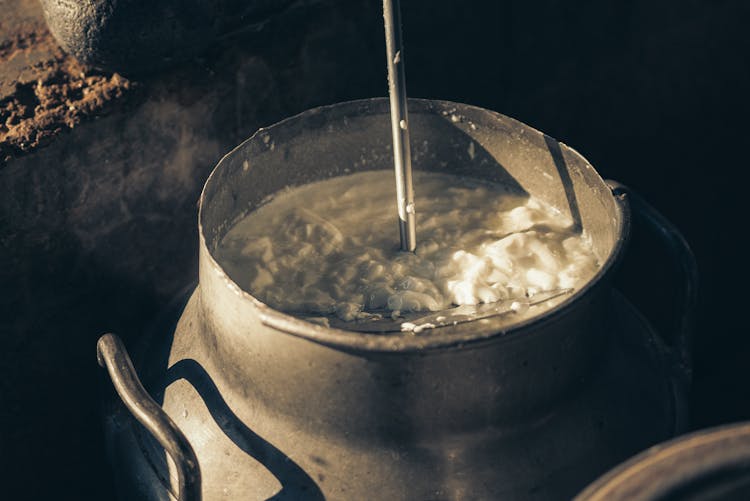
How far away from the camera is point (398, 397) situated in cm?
114

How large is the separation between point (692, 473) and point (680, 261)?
1.83ft

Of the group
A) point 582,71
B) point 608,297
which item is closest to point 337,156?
point 608,297

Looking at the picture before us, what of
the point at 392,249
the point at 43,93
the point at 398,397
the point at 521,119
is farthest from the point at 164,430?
the point at 521,119

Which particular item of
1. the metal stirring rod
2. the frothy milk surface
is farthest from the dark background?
the metal stirring rod

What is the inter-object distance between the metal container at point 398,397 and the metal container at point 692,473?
230 millimetres

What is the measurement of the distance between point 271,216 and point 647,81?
1.27 m

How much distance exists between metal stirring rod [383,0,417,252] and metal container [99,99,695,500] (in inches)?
10.0

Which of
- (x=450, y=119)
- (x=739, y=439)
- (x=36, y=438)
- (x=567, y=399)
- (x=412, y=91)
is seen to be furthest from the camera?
(x=412, y=91)

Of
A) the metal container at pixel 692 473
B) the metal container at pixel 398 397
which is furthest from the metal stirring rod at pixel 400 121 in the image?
the metal container at pixel 692 473

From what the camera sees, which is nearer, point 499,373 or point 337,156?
point 499,373

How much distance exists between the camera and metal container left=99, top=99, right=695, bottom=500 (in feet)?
3.67

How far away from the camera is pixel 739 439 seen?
3.03 ft

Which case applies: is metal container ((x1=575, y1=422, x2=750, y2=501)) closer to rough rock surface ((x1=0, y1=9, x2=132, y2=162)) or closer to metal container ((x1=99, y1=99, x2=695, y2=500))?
metal container ((x1=99, y1=99, x2=695, y2=500))

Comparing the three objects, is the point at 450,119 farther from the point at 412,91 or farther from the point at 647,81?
the point at 647,81
